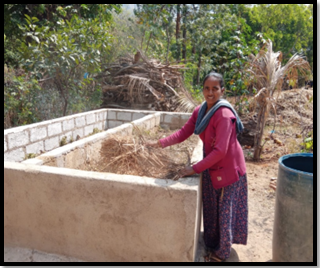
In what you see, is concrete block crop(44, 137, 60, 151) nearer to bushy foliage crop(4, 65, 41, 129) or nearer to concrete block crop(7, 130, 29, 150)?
concrete block crop(7, 130, 29, 150)

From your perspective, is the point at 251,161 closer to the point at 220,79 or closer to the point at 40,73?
the point at 220,79

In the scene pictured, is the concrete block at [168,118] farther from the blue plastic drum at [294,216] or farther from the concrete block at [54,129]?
the blue plastic drum at [294,216]

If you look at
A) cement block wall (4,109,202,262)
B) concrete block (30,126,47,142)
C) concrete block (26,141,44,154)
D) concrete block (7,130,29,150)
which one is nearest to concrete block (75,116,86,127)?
concrete block (30,126,47,142)

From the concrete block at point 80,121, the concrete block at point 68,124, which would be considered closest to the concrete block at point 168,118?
the concrete block at point 80,121

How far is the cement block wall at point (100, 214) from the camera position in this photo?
7.50ft

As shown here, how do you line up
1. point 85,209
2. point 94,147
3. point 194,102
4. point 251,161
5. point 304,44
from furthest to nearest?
point 304,44
point 194,102
point 251,161
point 94,147
point 85,209

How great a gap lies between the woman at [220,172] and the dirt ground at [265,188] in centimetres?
28

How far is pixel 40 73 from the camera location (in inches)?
251

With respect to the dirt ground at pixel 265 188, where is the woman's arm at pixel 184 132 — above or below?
above

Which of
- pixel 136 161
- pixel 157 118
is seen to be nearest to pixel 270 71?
pixel 157 118

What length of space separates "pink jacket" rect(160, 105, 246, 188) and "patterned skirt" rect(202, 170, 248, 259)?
16 cm

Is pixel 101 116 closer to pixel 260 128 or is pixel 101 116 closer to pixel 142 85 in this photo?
pixel 142 85

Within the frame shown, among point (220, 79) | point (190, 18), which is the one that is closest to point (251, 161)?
point (220, 79)

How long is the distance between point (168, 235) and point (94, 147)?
1.96 metres
